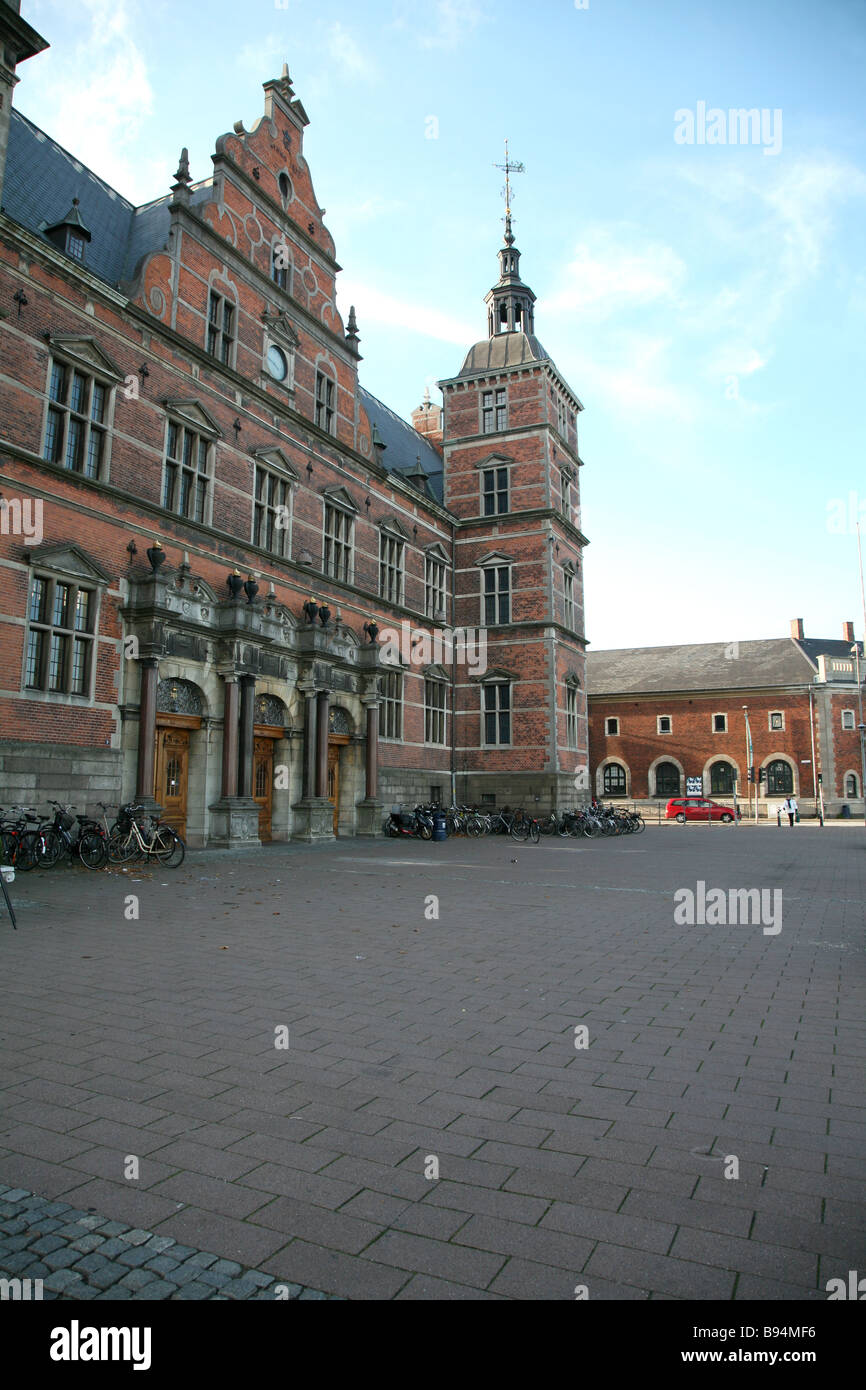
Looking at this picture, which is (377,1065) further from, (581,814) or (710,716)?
(710,716)

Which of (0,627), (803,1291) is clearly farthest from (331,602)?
(803,1291)

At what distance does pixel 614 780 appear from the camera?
5894cm

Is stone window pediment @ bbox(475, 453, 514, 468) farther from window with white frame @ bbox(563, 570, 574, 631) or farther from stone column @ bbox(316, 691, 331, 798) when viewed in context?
stone column @ bbox(316, 691, 331, 798)

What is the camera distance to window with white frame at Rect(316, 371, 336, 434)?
2400 centimetres

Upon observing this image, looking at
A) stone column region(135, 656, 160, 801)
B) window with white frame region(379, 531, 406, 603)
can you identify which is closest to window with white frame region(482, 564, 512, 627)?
window with white frame region(379, 531, 406, 603)

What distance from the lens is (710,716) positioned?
5619 cm

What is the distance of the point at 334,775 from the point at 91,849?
11.0 meters

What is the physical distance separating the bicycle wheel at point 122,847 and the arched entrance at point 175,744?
2626 millimetres

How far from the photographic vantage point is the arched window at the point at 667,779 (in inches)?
2233

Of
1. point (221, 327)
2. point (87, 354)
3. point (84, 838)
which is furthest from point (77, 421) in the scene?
point (84, 838)

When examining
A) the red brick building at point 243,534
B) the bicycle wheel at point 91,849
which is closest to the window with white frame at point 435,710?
the red brick building at point 243,534

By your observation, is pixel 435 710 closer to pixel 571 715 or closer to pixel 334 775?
pixel 571 715

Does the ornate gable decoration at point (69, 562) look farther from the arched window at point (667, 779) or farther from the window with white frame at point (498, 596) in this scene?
the arched window at point (667, 779)

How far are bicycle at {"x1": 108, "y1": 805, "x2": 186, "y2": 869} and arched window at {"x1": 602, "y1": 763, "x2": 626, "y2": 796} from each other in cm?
4710
